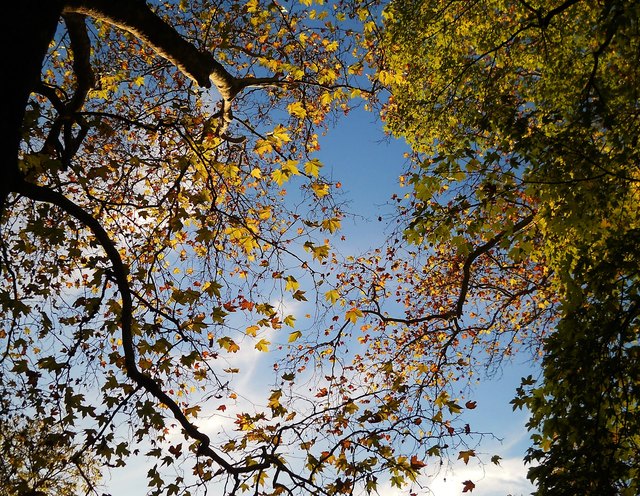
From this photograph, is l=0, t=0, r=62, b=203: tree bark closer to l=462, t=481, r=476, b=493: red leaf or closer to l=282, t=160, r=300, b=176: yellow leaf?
l=282, t=160, r=300, b=176: yellow leaf

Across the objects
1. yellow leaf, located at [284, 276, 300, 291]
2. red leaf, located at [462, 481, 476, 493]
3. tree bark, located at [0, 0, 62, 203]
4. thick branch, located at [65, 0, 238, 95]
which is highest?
thick branch, located at [65, 0, 238, 95]

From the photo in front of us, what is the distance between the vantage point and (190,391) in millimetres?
6797

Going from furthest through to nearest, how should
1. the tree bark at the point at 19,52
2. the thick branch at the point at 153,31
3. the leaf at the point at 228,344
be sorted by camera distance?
the leaf at the point at 228,344 → the thick branch at the point at 153,31 → the tree bark at the point at 19,52

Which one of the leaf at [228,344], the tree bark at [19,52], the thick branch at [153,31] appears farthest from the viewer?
the leaf at [228,344]

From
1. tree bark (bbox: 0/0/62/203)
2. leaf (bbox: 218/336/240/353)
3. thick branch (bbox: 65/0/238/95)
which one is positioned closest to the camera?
tree bark (bbox: 0/0/62/203)

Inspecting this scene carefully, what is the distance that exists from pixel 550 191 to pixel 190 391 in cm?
Answer: 567

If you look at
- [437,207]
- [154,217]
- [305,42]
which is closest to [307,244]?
[437,207]

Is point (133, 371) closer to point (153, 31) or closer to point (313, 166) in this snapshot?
point (313, 166)

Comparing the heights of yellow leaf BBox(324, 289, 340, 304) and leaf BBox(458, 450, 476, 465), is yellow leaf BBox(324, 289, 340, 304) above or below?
above

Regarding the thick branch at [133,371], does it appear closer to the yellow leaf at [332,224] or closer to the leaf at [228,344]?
the leaf at [228,344]

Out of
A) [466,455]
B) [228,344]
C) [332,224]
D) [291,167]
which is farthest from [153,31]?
[466,455]

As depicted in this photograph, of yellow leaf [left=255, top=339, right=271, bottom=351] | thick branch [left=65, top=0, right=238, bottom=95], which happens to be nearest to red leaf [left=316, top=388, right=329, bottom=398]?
yellow leaf [left=255, top=339, right=271, bottom=351]

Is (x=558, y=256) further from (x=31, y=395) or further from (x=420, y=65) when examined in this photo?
(x=31, y=395)

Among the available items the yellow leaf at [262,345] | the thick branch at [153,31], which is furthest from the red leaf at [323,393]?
the thick branch at [153,31]
